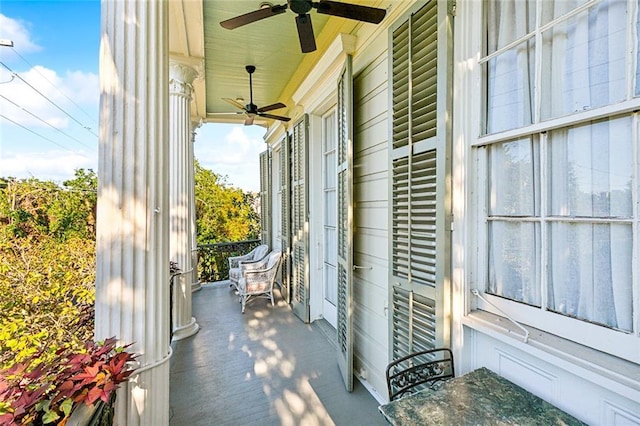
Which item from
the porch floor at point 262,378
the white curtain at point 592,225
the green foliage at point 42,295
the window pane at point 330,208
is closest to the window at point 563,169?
the white curtain at point 592,225

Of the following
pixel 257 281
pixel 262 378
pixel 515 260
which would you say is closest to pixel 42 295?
pixel 262 378

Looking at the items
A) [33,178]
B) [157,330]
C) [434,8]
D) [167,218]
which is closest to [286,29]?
[434,8]

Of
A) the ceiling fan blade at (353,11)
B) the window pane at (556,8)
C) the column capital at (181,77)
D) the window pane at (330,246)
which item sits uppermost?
the column capital at (181,77)

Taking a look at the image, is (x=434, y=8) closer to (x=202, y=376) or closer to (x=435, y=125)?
(x=435, y=125)

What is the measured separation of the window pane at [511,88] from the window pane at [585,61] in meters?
0.07

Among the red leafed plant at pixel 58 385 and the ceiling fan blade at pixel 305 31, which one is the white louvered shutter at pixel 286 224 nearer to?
the ceiling fan blade at pixel 305 31

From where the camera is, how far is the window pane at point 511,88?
53.0 inches

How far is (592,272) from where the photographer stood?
1114mm

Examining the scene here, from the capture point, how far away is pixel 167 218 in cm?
169

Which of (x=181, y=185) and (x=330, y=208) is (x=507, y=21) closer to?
(x=330, y=208)

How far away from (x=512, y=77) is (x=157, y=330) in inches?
86.3

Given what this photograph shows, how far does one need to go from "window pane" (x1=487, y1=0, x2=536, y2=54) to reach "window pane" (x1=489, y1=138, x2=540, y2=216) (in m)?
0.50

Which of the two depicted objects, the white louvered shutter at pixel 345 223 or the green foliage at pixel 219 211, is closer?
the white louvered shutter at pixel 345 223

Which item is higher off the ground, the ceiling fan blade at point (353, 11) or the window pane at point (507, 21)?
the ceiling fan blade at point (353, 11)
